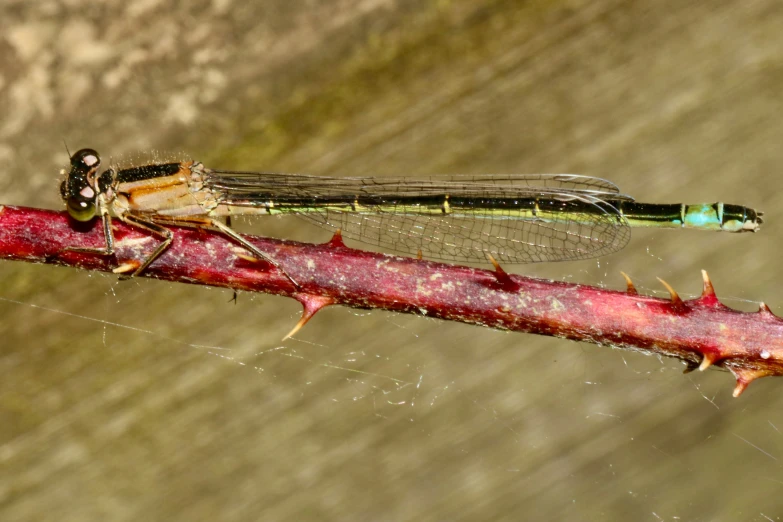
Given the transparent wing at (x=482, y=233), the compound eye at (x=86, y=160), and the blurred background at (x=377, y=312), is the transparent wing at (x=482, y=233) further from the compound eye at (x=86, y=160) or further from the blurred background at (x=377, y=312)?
the compound eye at (x=86, y=160)

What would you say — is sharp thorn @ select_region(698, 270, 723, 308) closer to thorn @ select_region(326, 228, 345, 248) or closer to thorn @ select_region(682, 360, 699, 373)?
thorn @ select_region(682, 360, 699, 373)

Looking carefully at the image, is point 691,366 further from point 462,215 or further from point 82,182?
point 82,182

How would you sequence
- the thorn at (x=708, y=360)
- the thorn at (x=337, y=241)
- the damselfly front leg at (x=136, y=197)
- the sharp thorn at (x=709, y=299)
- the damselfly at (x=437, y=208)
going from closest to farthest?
the thorn at (x=708, y=360), the sharp thorn at (x=709, y=299), the thorn at (x=337, y=241), the damselfly front leg at (x=136, y=197), the damselfly at (x=437, y=208)

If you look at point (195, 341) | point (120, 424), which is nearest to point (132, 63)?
point (195, 341)

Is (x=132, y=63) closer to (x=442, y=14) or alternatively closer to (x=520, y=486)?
(x=442, y=14)

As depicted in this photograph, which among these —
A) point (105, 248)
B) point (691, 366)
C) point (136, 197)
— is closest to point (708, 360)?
point (691, 366)

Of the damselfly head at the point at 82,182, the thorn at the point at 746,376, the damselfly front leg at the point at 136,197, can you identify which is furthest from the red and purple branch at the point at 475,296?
the damselfly head at the point at 82,182
